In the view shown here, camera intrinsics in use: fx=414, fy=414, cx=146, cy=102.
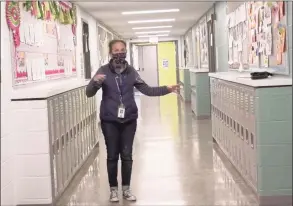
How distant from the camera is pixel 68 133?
4547 millimetres

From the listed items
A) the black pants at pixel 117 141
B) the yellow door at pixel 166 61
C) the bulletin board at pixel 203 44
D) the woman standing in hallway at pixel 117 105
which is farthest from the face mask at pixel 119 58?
the yellow door at pixel 166 61

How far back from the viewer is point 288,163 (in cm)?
352

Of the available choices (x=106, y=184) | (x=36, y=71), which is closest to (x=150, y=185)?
(x=106, y=184)

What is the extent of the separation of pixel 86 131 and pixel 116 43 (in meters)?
2.21

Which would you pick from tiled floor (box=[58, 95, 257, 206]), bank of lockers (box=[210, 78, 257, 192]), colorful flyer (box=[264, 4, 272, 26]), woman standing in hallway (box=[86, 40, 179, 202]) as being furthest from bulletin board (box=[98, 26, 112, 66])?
woman standing in hallway (box=[86, 40, 179, 202])

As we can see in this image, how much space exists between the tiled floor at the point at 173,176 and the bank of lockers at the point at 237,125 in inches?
7.8

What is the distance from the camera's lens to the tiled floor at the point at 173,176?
3.93 meters

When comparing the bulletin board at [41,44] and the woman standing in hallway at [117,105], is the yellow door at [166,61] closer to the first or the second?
the bulletin board at [41,44]

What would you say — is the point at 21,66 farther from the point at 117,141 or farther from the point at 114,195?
the point at 114,195

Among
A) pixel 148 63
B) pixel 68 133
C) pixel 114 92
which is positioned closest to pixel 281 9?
pixel 114 92

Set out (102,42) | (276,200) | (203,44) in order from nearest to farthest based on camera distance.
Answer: (276,200)
(203,44)
(102,42)

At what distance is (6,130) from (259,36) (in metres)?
3.00

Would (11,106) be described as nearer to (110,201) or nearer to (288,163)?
(110,201)

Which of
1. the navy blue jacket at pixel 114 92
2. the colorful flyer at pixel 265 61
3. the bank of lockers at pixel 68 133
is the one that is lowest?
the bank of lockers at pixel 68 133
